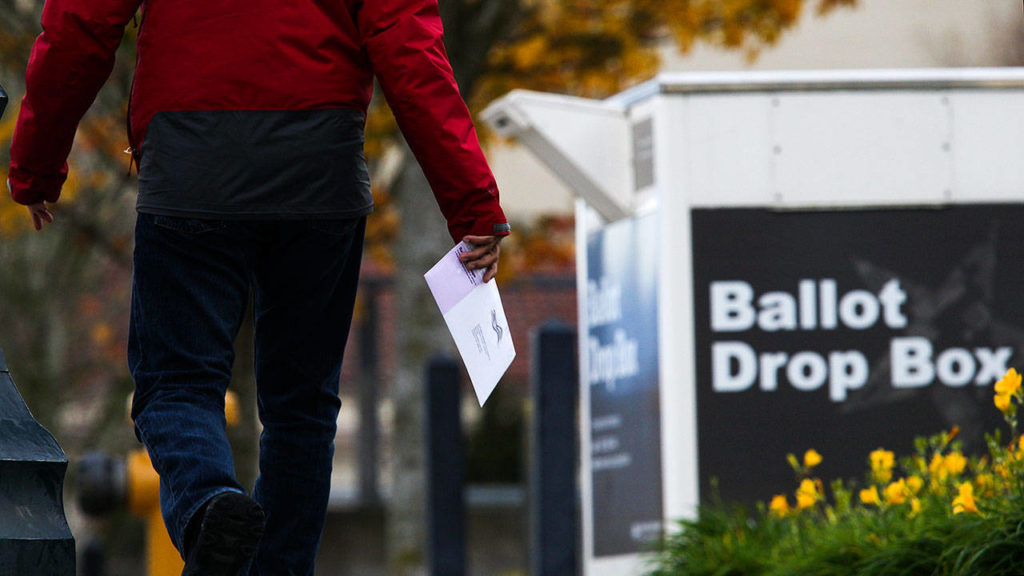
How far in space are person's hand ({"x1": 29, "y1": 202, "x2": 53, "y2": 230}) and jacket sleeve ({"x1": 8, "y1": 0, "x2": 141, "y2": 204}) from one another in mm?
132

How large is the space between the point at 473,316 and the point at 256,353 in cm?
44

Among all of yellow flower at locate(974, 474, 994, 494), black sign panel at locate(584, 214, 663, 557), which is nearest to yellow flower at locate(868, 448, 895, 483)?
yellow flower at locate(974, 474, 994, 494)

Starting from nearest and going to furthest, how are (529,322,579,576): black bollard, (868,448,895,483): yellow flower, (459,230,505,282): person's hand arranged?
(459,230,505,282): person's hand → (868,448,895,483): yellow flower → (529,322,579,576): black bollard

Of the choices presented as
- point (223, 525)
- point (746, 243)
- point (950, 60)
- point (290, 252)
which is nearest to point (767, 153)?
point (746, 243)

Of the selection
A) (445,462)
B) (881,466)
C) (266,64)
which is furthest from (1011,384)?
(445,462)

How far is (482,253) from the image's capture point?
369cm

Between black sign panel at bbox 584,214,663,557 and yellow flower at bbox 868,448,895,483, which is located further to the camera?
black sign panel at bbox 584,214,663,557

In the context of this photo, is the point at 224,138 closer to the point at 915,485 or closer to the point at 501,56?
the point at 915,485

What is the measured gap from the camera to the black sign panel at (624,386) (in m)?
7.24

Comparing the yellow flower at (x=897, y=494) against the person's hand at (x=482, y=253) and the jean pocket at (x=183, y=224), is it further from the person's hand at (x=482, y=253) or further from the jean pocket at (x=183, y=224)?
the jean pocket at (x=183, y=224)

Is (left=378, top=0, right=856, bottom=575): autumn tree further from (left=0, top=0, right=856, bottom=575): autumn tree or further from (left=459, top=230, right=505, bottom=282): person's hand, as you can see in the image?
(left=459, top=230, right=505, bottom=282): person's hand

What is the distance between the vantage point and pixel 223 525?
3.22m

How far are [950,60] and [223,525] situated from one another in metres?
17.2

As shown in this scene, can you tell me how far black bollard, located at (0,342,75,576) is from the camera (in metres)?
3.35
